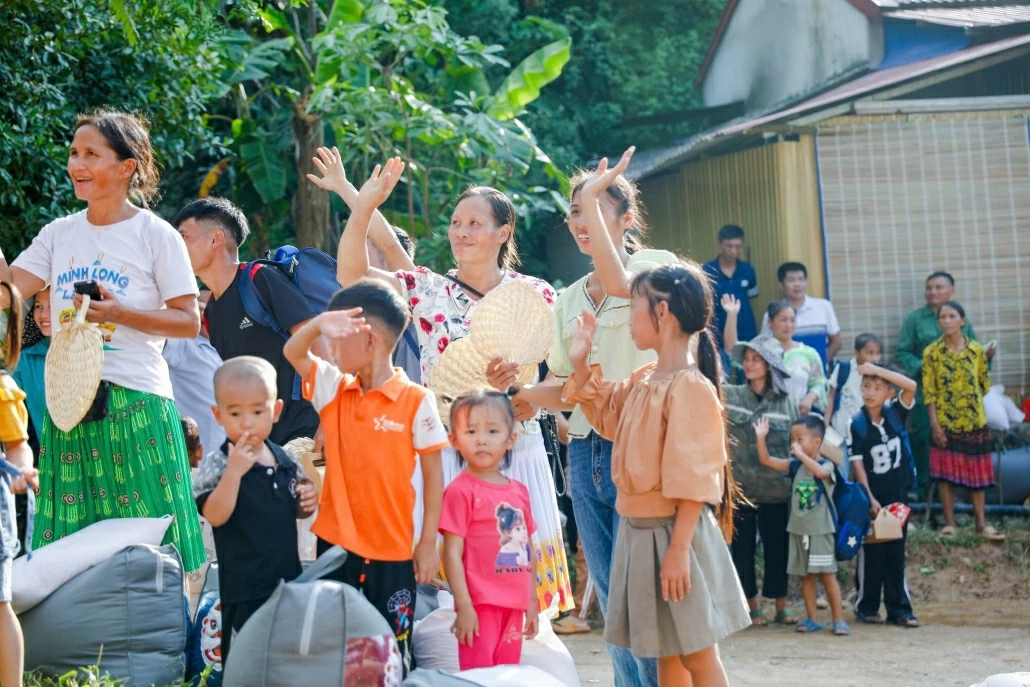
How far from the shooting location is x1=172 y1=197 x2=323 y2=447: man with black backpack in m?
4.88

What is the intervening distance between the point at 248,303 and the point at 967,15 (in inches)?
335

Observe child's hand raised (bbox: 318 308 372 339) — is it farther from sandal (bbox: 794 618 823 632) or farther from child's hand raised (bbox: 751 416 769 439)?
sandal (bbox: 794 618 823 632)

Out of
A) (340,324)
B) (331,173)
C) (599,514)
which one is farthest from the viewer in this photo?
(331,173)

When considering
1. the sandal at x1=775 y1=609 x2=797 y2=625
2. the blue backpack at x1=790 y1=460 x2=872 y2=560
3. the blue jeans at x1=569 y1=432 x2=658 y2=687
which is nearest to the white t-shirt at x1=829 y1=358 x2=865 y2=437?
the blue backpack at x1=790 y1=460 x2=872 y2=560

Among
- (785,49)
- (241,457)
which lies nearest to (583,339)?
(241,457)

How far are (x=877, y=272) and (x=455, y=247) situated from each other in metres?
6.36

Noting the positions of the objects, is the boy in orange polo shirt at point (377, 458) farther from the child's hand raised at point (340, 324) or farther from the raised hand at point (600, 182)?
the raised hand at point (600, 182)

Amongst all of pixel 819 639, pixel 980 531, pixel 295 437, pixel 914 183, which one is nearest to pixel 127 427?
pixel 295 437

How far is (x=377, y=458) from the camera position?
3.73 m

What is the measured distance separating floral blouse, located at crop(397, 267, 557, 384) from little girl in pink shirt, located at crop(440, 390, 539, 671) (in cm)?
45

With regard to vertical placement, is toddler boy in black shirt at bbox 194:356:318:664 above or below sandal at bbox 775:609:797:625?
above

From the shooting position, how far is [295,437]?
4938mm

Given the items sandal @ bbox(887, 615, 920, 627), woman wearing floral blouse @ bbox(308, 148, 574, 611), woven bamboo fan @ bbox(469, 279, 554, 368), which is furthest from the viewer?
sandal @ bbox(887, 615, 920, 627)

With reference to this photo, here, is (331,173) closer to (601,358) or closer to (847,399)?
(601,358)
